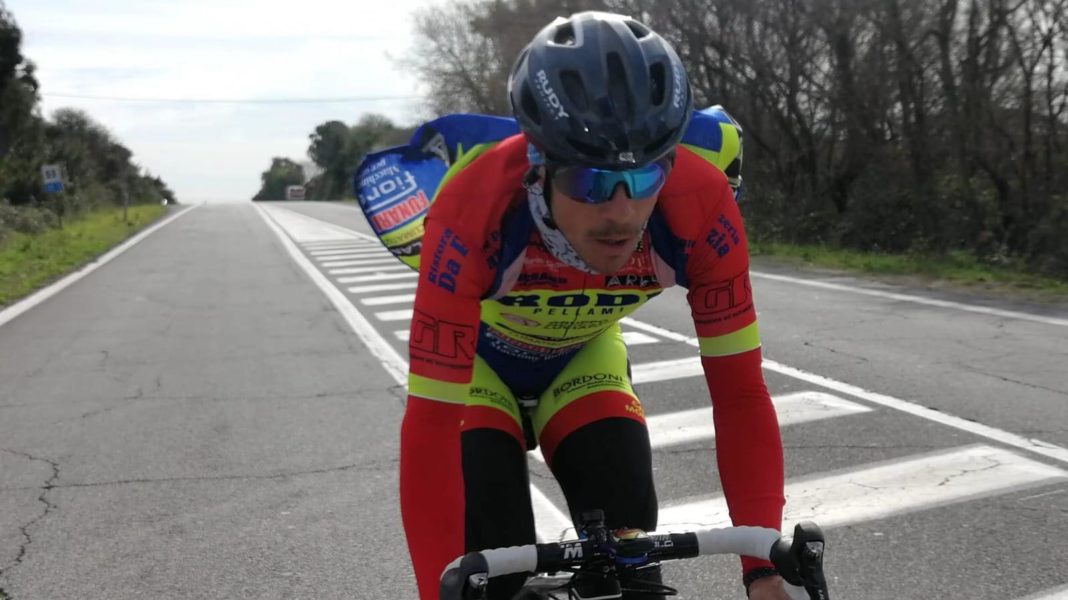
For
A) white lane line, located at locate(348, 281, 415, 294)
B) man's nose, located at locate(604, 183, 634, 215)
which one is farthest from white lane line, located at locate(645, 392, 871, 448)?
white lane line, located at locate(348, 281, 415, 294)

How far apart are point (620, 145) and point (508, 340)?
931 mm

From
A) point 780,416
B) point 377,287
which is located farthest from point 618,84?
point 377,287

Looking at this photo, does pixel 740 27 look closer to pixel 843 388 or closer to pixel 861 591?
pixel 843 388

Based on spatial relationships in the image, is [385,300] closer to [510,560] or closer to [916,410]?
[916,410]

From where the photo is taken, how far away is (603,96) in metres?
1.94

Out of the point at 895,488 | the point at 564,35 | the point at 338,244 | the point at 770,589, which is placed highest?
the point at 564,35

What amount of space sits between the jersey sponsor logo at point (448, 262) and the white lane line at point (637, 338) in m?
7.21

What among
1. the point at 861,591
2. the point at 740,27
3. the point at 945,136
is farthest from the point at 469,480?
the point at 740,27

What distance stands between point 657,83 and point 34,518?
14.0ft

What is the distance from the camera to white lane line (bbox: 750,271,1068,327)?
32.1 ft

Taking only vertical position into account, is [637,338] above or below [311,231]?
below

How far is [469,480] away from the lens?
2449 mm

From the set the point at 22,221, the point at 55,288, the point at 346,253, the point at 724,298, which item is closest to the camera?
the point at 724,298

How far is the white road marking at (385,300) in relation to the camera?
43.4 ft
